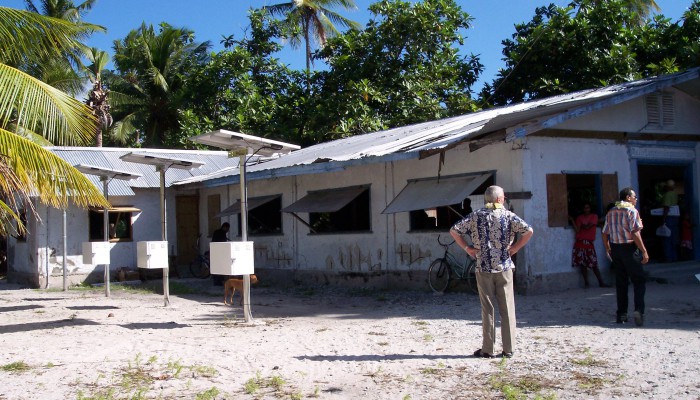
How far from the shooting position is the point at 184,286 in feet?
54.5

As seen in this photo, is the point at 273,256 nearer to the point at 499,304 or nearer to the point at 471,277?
the point at 471,277

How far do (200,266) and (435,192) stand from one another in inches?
368

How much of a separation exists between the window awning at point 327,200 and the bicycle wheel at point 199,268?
192 inches

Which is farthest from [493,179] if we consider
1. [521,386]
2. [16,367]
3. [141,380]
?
[16,367]

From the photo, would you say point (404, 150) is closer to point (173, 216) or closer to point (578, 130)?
point (578, 130)

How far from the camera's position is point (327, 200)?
14.6 metres

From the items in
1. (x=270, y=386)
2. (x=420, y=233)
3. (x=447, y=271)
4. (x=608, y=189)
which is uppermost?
(x=608, y=189)

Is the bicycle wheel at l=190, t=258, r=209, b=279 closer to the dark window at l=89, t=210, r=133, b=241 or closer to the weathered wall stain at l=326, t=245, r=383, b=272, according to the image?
the dark window at l=89, t=210, r=133, b=241

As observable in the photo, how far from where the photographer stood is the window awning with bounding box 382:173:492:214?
11.6 m

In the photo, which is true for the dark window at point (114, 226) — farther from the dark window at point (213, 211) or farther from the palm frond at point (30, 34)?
the palm frond at point (30, 34)

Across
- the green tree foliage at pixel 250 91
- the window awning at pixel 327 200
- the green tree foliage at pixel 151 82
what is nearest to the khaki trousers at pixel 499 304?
the window awning at pixel 327 200

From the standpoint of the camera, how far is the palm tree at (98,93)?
29.0 m

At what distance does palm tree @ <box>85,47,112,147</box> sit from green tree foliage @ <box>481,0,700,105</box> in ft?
55.6

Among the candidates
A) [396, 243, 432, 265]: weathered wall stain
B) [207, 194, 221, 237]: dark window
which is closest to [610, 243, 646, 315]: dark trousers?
[396, 243, 432, 265]: weathered wall stain
